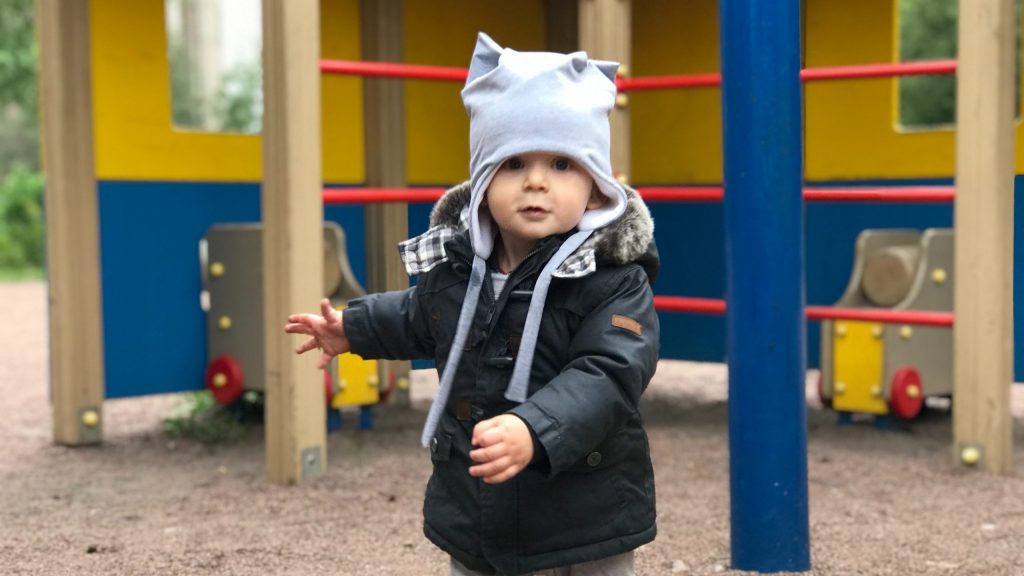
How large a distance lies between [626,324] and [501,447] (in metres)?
0.27

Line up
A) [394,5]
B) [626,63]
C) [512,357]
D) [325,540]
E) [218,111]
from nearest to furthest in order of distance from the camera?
[512,357] < [325,540] < [626,63] < [394,5] < [218,111]

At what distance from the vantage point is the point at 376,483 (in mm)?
3320

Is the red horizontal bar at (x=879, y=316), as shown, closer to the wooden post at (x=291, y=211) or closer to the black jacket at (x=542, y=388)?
the wooden post at (x=291, y=211)

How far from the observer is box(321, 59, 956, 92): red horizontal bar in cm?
327

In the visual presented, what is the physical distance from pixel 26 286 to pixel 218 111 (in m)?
4.12

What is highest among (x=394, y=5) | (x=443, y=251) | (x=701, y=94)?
(x=394, y=5)

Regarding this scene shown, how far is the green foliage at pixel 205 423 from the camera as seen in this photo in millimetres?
4070

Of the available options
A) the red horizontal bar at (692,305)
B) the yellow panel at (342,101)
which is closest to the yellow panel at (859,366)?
the red horizontal bar at (692,305)

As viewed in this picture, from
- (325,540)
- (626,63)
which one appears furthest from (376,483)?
(626,63)

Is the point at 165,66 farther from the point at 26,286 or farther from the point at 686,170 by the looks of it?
the point at 26,286

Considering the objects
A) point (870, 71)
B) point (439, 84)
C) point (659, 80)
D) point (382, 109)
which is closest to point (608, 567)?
point (870, 71)

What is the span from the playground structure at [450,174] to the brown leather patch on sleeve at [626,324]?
756 millimetres

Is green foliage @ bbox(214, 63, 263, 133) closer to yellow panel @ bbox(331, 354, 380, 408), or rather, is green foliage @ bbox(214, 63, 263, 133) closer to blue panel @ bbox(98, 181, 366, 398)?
blue panel @ bbox(98, 181, 366, 398)

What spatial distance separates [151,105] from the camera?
4.12 m
